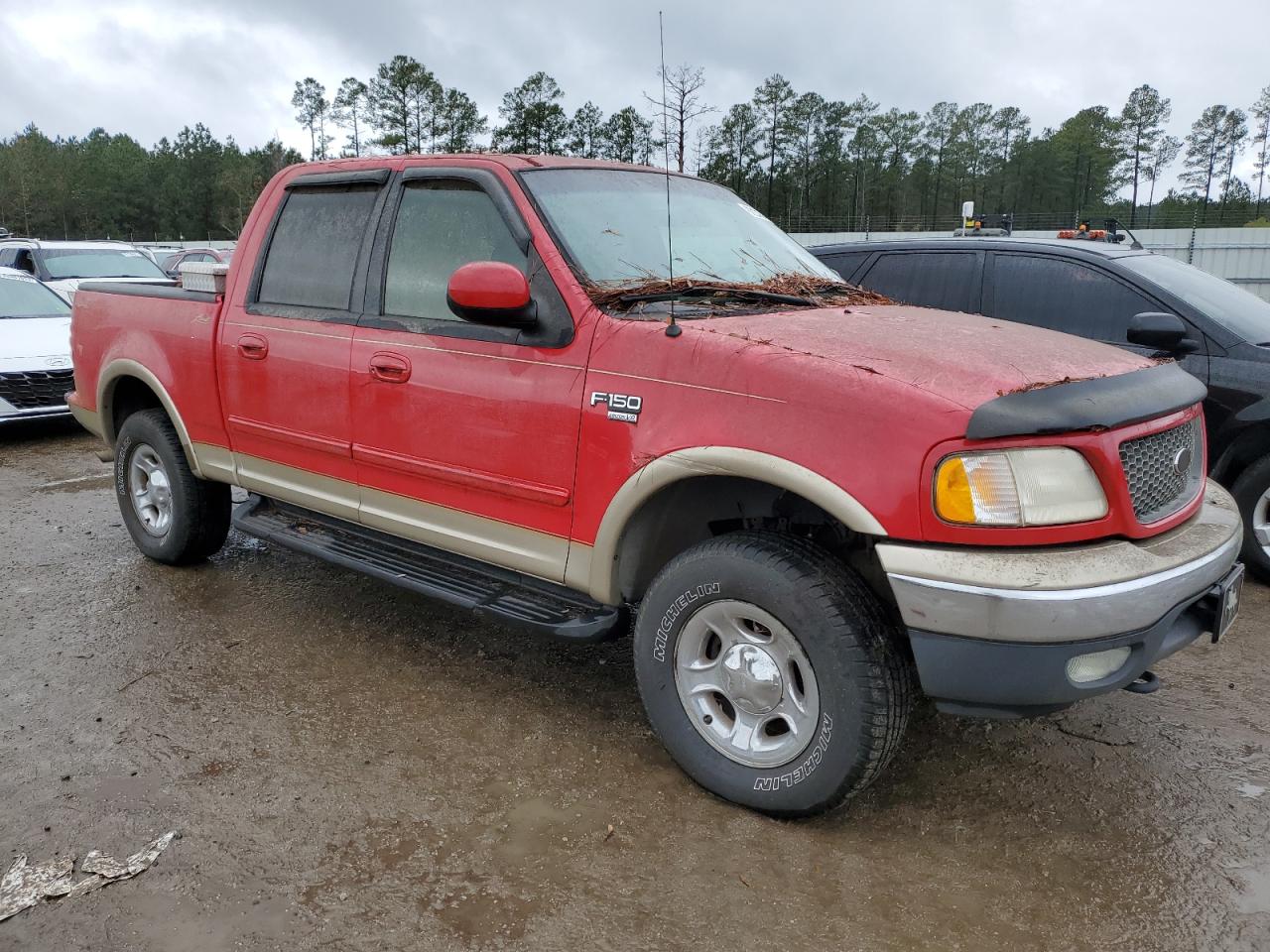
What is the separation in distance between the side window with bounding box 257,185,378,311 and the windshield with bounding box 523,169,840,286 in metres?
0.91

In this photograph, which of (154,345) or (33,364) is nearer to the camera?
(154,345)

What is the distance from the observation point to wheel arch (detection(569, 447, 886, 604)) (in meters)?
2.64

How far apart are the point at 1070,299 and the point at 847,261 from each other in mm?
1449

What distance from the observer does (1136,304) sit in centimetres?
527

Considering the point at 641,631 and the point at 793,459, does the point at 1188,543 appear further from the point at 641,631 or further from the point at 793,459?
the point at 641,631

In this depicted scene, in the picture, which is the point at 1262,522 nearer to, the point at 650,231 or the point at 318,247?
the point at 650,231

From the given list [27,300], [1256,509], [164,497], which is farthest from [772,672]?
[27,300]

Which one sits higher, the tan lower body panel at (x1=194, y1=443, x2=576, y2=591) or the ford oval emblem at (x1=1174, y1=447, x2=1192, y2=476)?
the ford oval emblem at (x1=1174, y1=447, x2=1192, y2=476)

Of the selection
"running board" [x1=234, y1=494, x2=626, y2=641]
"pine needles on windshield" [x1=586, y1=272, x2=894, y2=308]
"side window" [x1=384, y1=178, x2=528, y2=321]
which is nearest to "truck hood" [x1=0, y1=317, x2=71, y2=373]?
"running board" [x1=234, y1=494, x2=626, y2=641]

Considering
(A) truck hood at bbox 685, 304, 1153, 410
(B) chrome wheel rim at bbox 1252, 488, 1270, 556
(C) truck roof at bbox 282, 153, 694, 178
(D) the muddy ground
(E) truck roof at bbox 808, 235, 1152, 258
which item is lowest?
(D) the muddy ground

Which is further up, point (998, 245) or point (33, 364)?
point (998, 245)

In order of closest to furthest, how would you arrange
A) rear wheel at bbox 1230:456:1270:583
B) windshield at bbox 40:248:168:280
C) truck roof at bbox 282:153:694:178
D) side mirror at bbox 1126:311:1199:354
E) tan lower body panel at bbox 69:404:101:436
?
truck roof at bbox 282:153:694:178 < side mirror at bbox 1126:311:1199:354 < rear wheel at bbox 1230:456:1270:583 < tan lower body panel at bbox 69:404:101:436 < windshield at bbox 40:248:168:280

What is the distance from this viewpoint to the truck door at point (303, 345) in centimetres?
402

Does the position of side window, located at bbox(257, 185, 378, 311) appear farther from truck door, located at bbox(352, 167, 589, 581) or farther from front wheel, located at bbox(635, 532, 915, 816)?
front wheel, located at bbox(635, 532, 915, 816)
